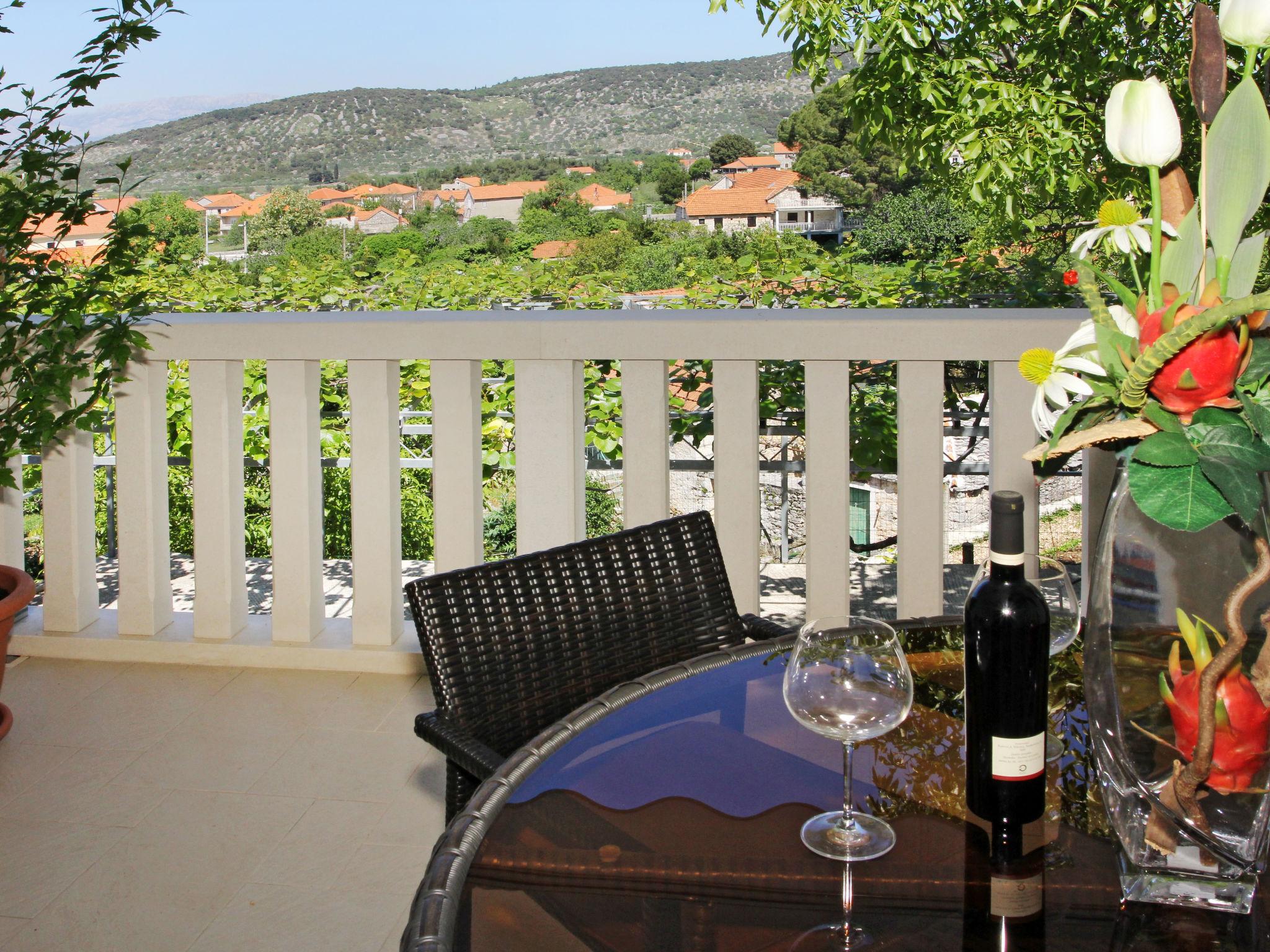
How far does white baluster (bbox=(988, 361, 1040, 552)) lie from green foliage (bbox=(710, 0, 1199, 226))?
11.6 feet

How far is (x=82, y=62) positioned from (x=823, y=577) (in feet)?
5.83

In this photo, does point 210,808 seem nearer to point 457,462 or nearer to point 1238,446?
point 457,462

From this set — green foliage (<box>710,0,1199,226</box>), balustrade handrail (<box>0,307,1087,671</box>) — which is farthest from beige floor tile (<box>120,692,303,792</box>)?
green foliage (<box>710,0,1199,226</box>)

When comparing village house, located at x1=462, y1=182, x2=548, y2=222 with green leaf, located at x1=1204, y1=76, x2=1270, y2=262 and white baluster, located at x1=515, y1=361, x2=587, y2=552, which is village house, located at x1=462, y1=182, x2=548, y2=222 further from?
green leaf, located at x1=1204, y1=76, x2=1270, y2=262

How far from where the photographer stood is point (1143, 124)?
746mm

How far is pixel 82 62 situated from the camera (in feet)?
7.60

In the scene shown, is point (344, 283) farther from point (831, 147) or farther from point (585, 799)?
point (831, 147)

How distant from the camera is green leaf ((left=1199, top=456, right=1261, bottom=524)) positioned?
68 cm

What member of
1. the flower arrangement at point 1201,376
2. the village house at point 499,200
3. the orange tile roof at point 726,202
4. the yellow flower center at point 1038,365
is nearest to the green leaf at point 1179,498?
the flower arrangement at point 1201,376

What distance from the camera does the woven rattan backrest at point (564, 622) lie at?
1.24 meters

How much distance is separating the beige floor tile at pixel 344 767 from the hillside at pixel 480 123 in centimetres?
1280

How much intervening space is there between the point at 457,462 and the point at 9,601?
35.0 inches

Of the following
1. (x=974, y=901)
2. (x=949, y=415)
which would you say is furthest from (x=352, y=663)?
(x=974, y=901)

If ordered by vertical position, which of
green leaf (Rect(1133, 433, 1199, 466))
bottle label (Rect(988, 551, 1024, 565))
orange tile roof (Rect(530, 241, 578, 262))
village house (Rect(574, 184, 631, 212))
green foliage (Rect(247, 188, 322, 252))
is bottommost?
bottle label (Rect(988, 551, 1024, 565))
